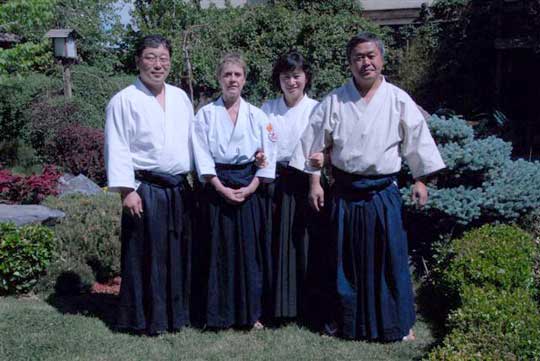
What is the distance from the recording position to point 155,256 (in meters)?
4.67

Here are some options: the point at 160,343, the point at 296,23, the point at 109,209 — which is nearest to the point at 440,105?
the point at 296,23

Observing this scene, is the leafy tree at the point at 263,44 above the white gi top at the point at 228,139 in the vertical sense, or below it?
above

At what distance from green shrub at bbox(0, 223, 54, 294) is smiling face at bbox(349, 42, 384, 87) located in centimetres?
305

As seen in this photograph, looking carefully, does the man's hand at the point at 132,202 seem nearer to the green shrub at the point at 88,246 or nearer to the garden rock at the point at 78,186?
the green shrub at the point at 88,246

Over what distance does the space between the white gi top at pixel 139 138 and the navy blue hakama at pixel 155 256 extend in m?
0.12

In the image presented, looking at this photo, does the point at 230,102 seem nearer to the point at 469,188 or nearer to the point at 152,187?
the point at 152,187

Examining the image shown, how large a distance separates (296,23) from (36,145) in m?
4.63

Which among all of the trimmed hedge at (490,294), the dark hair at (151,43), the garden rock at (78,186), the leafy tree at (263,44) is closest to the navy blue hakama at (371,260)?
the trimmed hedge at (490,294)

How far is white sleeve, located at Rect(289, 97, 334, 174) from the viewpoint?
14.8 feet

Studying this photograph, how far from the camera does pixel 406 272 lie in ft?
15.1

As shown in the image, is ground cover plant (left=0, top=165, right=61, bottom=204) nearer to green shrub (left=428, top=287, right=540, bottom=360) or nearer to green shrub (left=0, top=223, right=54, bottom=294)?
green shrub (left=0, top=223, right=54, bottom=294)

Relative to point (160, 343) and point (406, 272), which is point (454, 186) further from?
point (160, 343)

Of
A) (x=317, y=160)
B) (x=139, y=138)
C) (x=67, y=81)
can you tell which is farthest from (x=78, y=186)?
(x=317, y=160)

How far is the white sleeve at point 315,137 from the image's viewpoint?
4.50 metres
